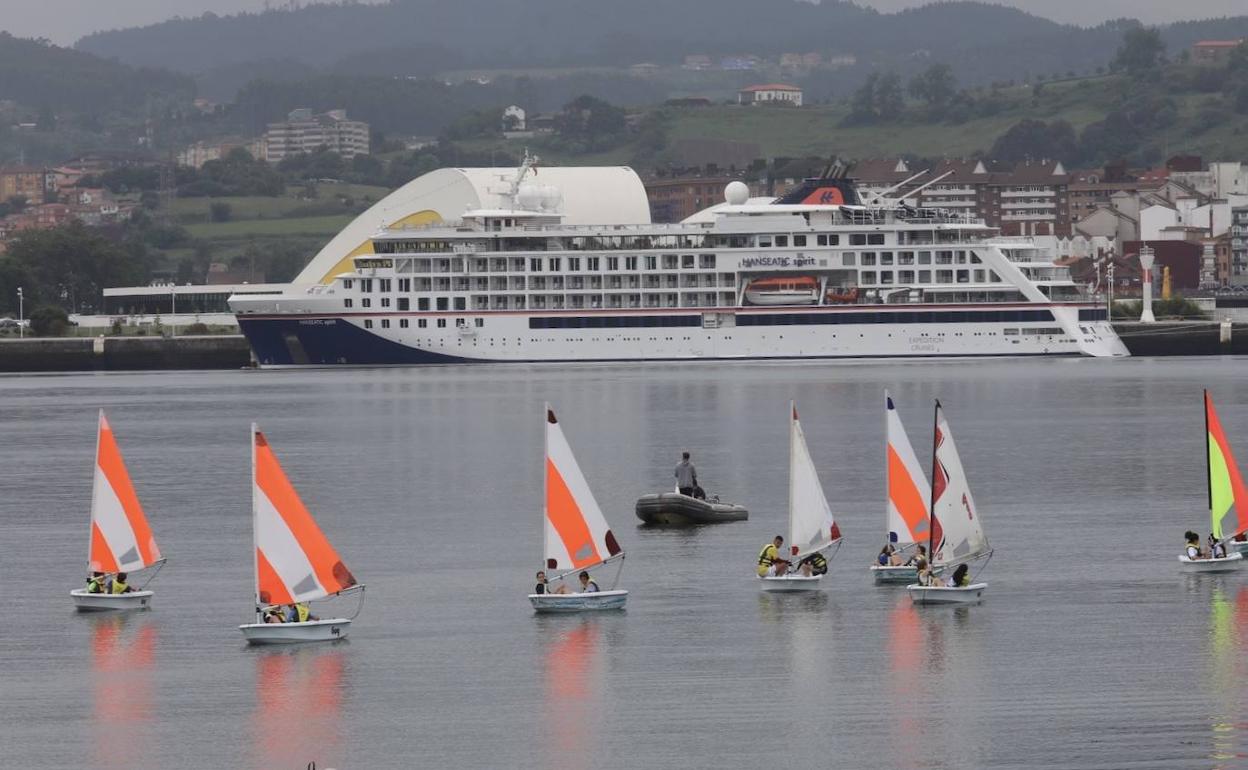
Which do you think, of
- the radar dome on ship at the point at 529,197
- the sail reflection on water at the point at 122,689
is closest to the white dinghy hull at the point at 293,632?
the sail reflection on water at the point at 122,689

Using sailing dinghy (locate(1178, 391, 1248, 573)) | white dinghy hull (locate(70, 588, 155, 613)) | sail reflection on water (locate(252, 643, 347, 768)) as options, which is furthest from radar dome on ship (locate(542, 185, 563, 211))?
sail reflection on water (locate(252, 643, 347, 768))

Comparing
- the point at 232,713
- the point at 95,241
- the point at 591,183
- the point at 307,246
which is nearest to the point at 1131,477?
the point at 232,713

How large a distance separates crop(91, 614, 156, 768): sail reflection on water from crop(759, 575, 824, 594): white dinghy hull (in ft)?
27.3

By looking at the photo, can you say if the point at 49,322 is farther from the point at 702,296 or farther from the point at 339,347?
the point at 702,296

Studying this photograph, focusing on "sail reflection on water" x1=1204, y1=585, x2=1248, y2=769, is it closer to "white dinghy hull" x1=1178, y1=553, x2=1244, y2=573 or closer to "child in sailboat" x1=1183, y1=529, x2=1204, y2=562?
"white dinghy hull" x1=1178, y1=553, x2=1244, y2=573

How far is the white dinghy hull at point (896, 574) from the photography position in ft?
101

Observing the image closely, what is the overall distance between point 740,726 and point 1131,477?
25.8m

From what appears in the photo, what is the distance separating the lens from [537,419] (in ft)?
213

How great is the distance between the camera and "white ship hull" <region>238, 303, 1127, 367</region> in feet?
311

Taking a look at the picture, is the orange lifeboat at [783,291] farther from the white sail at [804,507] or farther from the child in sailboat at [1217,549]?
the white sail at [804,507]

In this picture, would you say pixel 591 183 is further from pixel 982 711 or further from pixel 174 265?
pixel 982 711

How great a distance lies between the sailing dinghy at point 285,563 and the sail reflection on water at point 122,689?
58.7 inches

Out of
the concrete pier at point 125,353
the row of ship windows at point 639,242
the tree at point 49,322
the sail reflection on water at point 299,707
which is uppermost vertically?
the row of ship windows at point 639,242

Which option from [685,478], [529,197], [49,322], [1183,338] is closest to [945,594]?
[685,478]
